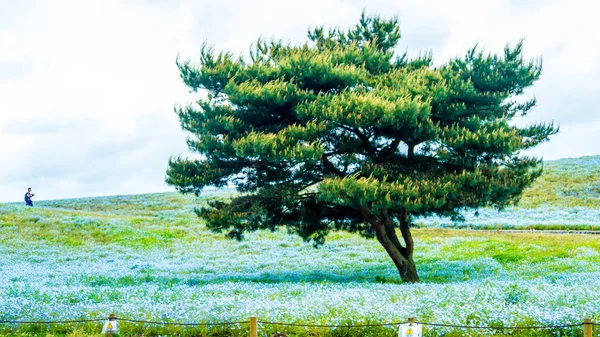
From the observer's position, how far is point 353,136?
76.9ft

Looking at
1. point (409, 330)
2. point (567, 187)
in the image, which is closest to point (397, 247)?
point (409, 330)

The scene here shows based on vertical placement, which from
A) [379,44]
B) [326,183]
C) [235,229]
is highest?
[379,44]

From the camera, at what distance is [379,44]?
88.9 feet

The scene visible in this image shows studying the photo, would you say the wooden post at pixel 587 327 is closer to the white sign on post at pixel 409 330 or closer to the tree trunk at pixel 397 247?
the white sign on post at pixel 409 330

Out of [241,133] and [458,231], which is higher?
[241,133]

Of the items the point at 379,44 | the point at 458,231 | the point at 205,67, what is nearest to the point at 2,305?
the point at 205,67

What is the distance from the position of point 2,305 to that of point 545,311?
14.5 m


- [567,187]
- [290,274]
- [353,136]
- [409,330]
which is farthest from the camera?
[567,187]

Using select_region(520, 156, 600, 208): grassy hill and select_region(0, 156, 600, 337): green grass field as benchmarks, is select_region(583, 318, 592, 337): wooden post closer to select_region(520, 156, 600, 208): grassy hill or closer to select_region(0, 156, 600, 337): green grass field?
select_region(0, 156, 600, 337): green grass field

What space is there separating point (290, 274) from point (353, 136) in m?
7.66

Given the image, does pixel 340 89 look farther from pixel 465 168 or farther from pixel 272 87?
pixel 465 168

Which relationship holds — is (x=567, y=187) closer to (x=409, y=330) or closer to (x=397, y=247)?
(x=397, y=247)

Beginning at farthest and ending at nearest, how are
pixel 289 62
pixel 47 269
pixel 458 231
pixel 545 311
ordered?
1. pixel 458 231
2. pixel 47 269
3. pixel 289 62
4. pixel 545 311

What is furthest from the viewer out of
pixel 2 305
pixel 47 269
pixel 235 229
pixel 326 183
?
pixel 47 269
